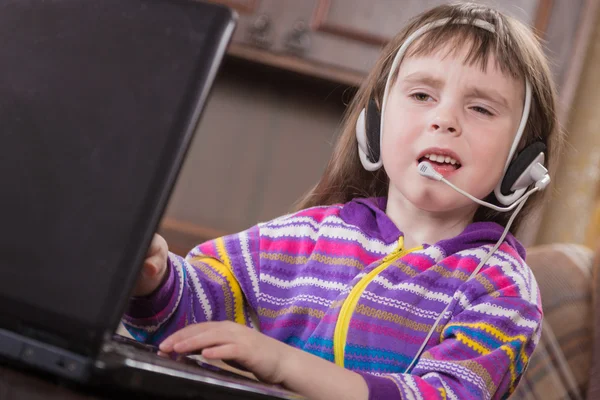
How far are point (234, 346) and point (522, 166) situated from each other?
18.4 inches

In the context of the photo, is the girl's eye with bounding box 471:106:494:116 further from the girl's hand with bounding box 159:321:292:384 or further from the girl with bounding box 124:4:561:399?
the girl's hand with bounding box 159:321:292:384

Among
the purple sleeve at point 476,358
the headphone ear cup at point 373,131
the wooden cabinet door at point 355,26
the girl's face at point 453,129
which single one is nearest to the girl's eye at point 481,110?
the girl's face at point 453,129

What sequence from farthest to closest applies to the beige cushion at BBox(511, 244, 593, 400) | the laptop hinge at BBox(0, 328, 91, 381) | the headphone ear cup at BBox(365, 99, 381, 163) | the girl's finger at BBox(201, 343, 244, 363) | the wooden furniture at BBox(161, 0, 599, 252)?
the wooden furniture at BBox(161, 0, 599, 252) < the beige cushion at BBox(511, 244, 593, 400) < the headphone ear cup at BBox(365, 99, 381, 163) < the girl's finger at BBox(201, 343, 244, 363) < the laptop hinge at BBox(0, 328, 91, 381)

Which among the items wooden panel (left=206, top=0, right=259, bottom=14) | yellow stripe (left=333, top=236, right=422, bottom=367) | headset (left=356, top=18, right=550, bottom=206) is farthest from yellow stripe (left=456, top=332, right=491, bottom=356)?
wooden panel (left=206, top=0, right=259, bottom=14)

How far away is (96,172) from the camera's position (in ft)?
1.87

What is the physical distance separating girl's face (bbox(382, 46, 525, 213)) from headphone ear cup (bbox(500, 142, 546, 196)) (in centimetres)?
1

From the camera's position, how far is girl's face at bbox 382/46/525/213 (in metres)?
0.97

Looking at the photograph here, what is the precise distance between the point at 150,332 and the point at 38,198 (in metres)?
0.36

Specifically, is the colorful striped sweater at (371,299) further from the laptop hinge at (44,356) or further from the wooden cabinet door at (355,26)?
the wooden cabinet door at (355,26)

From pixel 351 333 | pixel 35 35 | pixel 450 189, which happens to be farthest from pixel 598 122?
pixel 35 35

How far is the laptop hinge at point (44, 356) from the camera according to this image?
1.72 feet

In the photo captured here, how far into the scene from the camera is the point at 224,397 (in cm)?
56

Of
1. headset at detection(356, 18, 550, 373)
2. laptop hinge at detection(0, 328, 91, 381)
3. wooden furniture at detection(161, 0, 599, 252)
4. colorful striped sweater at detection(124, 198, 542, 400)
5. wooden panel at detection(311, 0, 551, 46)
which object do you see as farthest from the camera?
wooden furniture at detection(161, 0, 599, 252)

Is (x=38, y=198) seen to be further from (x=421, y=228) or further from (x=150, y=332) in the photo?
(x=421, y=228)
